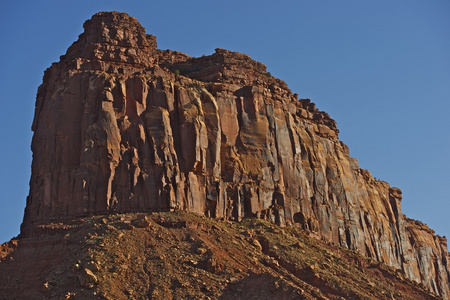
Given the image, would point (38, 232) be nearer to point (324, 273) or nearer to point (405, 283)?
point (324, 273)

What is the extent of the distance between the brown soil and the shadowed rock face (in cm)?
305

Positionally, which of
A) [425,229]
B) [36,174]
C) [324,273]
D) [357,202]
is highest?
[425,229]

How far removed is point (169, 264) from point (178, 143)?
16.1 meters

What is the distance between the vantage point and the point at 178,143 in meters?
85.8

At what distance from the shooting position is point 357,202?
10350 cm

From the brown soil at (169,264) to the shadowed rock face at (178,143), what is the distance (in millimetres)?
3048

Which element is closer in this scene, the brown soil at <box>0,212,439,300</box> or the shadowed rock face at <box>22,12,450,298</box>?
the brown soil at <box>0,212,439,300</box>

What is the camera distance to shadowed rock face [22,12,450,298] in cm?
8138

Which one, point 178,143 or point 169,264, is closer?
point 169,264

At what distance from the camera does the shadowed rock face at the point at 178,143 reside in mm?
81375

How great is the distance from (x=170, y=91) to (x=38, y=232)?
56.4ft

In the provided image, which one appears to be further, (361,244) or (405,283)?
(361,244)

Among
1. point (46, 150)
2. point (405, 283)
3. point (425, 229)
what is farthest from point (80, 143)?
point (425, 229)

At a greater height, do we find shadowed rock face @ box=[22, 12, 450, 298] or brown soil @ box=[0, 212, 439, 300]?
shadowed rock face @ box=[22, 12, 450, 298]
